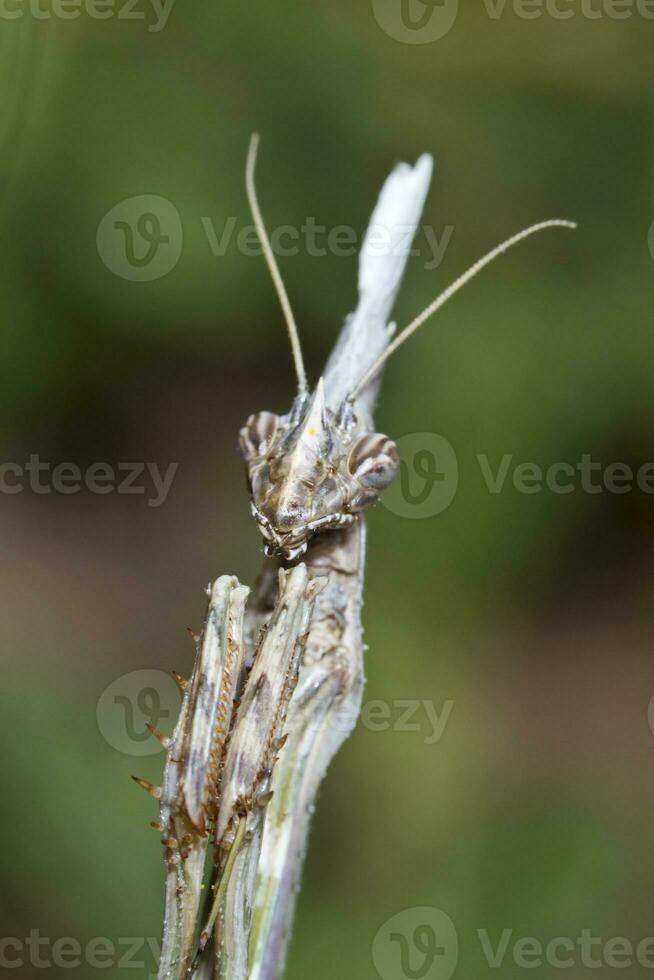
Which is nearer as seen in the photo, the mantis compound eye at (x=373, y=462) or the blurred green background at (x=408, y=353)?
the mantis compound eye at (x=373, y=462)

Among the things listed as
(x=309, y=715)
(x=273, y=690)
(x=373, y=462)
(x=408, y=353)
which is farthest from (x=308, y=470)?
(x=408, y=353)

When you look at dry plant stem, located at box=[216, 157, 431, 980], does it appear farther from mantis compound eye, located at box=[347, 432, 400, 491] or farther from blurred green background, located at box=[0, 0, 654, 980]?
blurred green background, located at box=[0, 0, 654, 980]

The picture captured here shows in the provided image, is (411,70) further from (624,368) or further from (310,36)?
(624,368)

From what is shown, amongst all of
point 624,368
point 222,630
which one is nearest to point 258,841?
point 222,630

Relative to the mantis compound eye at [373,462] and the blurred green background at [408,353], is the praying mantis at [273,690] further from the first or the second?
the blurred green background at [408,353]

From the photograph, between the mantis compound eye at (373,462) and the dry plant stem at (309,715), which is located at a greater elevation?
the mantis compound eye at (373,462)

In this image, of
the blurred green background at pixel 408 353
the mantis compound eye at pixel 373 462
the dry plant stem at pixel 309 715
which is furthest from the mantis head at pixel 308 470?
the blurred green background at pixel 408 353
